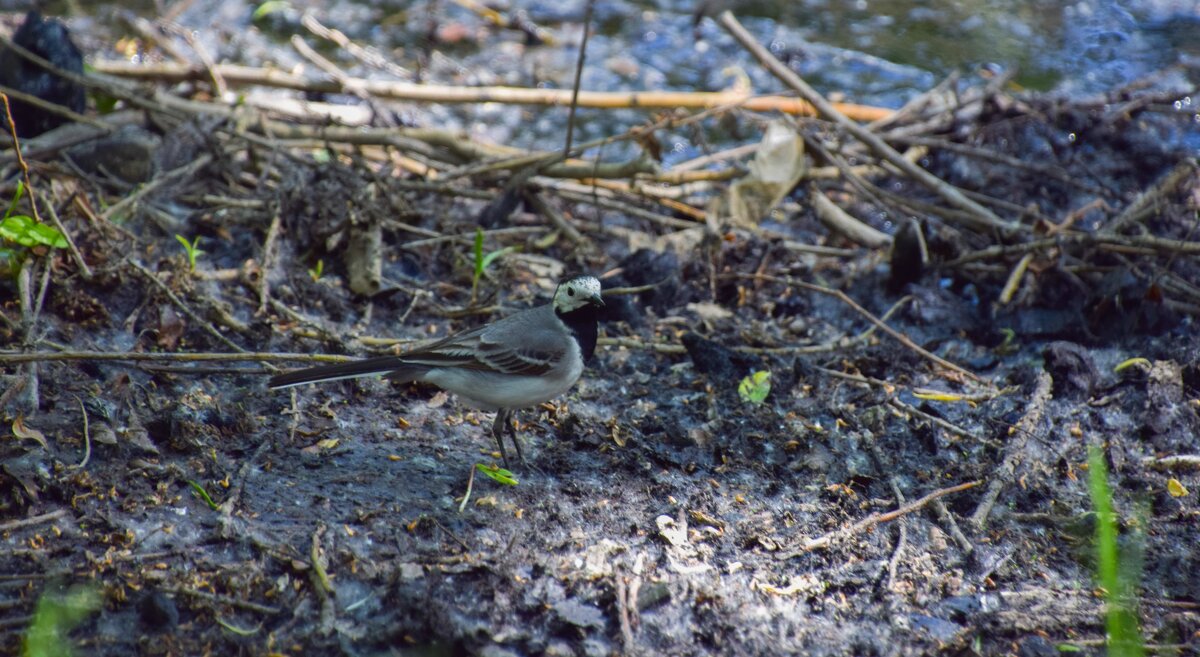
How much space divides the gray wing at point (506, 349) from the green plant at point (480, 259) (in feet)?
2.97

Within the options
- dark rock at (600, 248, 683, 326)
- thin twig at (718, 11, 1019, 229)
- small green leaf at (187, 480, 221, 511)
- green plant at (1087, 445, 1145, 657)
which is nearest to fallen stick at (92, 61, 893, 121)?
thin twig at (718, 11, 1019, 229)

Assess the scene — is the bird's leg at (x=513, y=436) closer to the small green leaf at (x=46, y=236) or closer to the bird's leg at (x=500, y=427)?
the bird's leg at (x=500, y=427)

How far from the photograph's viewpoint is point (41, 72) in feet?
21.2

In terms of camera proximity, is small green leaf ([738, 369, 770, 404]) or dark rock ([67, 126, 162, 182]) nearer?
small green leaf ([738, 369, 770, 404])

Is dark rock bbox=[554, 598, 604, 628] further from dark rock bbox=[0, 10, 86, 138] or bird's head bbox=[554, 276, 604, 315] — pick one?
dark rock bbox=[0, 10, 86, 138]

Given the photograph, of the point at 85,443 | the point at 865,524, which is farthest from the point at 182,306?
the point at 865,524

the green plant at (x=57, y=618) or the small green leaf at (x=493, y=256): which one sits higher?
the green plant at (x=57, y=618)

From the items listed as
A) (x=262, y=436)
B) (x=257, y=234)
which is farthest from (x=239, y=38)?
(x=262, y=436)

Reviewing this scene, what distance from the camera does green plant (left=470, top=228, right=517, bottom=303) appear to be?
5.49m

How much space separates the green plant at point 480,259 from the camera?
5492 millimetres

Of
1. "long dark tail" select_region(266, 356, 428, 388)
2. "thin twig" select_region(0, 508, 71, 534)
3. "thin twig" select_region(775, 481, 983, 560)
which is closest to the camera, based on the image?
"thin twig" select_region(0, 508, 71, 534)

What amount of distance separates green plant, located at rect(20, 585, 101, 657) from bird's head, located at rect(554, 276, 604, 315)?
7.38 feet

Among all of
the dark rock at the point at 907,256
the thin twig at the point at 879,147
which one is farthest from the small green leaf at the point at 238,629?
the thin twig at the point at 879,147

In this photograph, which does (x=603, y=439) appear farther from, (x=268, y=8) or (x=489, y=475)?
(x=268, y=8)
